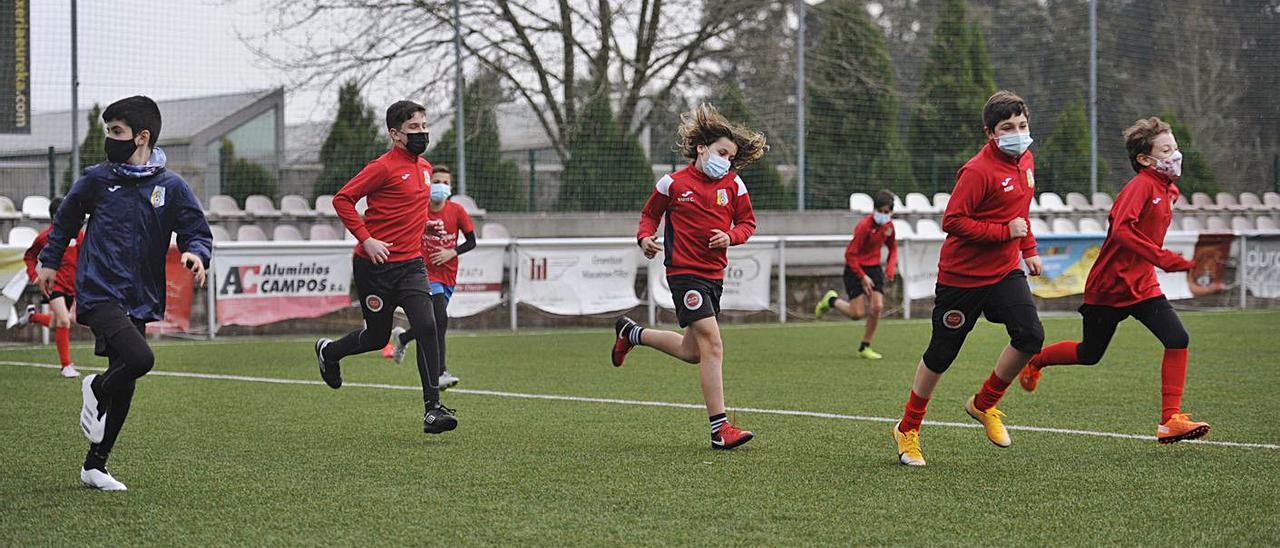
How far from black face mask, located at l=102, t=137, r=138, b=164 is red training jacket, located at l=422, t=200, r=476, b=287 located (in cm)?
498

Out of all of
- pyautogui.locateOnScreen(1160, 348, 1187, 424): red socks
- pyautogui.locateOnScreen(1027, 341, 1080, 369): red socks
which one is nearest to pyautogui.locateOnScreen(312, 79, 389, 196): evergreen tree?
pyautogui.locateOnScreen(1027, 341, 1080, 369): red socks

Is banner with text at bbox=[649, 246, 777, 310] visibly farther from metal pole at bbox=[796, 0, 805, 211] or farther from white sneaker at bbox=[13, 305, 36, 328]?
white sneaker at bbox=[13, 305, 36, 328]

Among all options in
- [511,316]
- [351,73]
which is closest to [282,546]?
[511,316]

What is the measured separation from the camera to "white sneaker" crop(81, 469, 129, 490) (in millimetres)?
5902

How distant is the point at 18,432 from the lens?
790 cm

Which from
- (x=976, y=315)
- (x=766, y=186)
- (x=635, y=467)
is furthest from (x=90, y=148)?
(x=976, y=315)

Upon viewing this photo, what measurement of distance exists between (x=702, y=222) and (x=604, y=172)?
13702 millimetres

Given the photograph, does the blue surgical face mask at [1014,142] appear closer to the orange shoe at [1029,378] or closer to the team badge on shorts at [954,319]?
the team badge on shorts at [954,319]

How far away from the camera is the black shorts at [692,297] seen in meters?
7.39

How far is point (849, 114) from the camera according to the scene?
2327 centimetres

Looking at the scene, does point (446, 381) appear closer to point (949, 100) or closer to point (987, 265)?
point (987, 265)

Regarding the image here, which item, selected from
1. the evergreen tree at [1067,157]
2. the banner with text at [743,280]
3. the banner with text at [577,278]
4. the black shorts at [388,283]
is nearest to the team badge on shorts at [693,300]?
the black shorts at [388,283]

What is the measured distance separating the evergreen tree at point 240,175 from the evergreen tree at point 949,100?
1094cm

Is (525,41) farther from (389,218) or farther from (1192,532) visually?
(1192,532)
